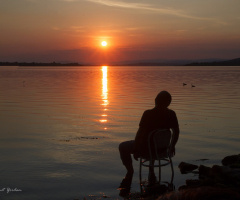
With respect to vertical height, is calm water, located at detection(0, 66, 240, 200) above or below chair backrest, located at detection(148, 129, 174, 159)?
below

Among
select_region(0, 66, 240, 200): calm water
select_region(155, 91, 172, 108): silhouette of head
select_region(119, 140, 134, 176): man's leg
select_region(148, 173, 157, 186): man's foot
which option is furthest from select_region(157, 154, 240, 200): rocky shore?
select_region(155, 91, 172, 108): silhouette of head

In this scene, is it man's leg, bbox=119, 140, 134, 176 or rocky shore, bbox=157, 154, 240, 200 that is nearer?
rocky shore, bbox=157, 154, 240, 200

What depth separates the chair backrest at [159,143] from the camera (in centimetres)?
618

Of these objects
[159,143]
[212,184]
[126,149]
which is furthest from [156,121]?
[212,184]

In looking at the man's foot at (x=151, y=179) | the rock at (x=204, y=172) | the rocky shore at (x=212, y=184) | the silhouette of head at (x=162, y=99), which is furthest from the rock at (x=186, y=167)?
the silhouette of head at (x=162, y=99)

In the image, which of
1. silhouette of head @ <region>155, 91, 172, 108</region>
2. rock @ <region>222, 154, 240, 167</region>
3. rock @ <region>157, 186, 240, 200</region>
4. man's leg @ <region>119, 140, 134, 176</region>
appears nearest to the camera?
rock @ <region>157, 186, 240, 200</region>

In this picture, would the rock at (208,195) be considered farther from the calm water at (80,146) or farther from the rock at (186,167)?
the rock at (186,167)

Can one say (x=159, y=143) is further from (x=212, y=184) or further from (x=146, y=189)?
(x=212, y=184)

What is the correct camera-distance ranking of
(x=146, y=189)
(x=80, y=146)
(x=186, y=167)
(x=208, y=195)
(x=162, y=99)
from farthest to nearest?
(x=80, y=146), (x=186, y=167), (x=146, y=189), (x=162, y=99), (x=208, y=195)

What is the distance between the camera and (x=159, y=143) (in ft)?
20.4

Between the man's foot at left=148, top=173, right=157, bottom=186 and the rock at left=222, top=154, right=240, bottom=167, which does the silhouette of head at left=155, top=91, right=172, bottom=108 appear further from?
the rock at left=222, top=154, right=240, bottom=167

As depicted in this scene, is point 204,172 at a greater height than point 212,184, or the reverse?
point 212,184

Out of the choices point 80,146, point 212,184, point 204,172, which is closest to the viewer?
point 212,184

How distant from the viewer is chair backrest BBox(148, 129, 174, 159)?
618 centimetres
